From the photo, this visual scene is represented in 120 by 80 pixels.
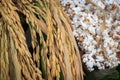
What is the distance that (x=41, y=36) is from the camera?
167cm

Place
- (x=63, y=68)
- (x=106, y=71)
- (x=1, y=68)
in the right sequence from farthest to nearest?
(x=106, y=71) → (x=63, y=68) → (x=1, y=68)

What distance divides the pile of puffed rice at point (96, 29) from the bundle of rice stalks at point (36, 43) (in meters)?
0.11

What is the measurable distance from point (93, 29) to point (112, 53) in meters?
0.17

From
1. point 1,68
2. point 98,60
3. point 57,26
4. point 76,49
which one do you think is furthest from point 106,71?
point 1,68

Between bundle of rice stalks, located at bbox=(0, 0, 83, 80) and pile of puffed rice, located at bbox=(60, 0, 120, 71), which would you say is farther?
pile of puffed rice, located at bbox=(60, 0, 120, 71)

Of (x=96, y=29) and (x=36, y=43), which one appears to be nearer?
(x=36, y=43)

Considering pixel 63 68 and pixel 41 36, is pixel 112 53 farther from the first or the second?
pixel 41 36

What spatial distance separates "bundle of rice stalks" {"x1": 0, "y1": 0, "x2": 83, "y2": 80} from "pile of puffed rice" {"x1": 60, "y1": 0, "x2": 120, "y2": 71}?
0.35 feet

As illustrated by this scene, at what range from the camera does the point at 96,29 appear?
1921 millimetres

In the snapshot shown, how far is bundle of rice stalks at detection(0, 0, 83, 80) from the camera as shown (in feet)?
5.25

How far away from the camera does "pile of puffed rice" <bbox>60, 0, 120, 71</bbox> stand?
74.2 inches

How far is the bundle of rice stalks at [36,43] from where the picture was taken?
1.60 metres

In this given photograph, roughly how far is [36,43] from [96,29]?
41 centimetres

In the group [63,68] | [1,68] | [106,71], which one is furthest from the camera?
[106,71]
